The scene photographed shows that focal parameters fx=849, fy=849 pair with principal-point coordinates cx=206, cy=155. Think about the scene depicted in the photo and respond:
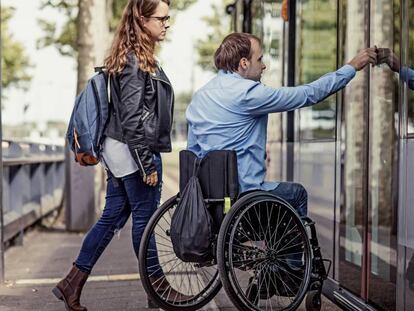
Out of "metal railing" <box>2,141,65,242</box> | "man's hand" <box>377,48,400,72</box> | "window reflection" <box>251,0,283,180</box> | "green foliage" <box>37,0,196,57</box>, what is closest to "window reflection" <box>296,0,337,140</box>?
"window reflection" <box>251,0,283,180</box>

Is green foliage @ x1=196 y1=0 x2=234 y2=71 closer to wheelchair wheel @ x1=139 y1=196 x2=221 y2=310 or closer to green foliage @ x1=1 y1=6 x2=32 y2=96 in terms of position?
green foliage @ x1=1 y1=6 x2=32 y2=96

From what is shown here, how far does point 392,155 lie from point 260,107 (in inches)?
88.1

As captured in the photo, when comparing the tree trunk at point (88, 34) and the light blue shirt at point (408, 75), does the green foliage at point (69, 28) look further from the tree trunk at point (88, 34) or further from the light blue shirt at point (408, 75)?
the light blue shirt at point (408, 75)

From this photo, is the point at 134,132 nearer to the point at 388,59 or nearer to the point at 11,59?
the point at 388,59

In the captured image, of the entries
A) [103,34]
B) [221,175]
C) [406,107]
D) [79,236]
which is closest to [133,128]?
[221,175]

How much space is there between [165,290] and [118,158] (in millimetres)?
759

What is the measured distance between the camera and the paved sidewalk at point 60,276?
207 inches

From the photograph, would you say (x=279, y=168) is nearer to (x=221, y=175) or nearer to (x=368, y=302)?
(x=368, y=302)

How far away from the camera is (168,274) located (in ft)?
15.2

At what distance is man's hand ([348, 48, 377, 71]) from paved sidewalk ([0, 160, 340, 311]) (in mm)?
1535

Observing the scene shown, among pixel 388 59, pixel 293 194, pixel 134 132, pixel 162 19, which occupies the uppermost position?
pixel 162 19

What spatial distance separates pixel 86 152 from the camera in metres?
4.63

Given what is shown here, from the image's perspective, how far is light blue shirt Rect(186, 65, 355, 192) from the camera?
4066mm

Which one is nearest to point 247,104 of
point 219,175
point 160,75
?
point 219,175
